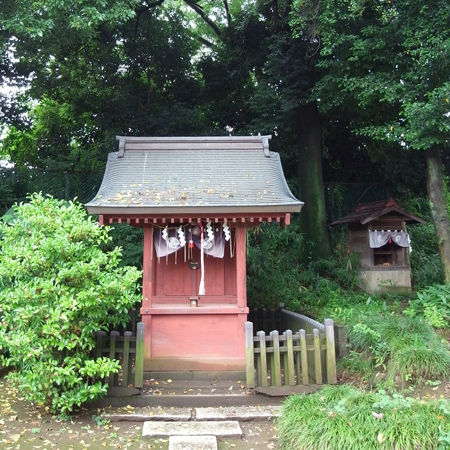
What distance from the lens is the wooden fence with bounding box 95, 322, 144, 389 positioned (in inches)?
242

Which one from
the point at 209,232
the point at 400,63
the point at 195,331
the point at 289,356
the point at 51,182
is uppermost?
the point at 400,63

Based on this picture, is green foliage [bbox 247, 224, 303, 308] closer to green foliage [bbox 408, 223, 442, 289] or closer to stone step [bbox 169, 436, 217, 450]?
green foliage [bbox 408, 223, 442, 289]

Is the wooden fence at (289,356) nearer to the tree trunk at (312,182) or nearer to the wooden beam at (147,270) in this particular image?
the wooden beam at (147,270)

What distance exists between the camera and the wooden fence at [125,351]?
6.16m

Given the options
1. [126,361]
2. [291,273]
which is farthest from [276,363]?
[291,273]

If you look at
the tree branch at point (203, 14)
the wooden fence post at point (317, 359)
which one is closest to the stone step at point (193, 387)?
the wooden fence post at point (317, 359)

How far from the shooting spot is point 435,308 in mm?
8023

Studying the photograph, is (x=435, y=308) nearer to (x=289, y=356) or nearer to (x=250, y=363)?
(x=289, y=356)

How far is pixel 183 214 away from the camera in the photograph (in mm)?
6887

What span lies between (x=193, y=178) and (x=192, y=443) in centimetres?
469

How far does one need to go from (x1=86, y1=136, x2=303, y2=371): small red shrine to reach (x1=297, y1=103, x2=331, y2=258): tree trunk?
5628mm

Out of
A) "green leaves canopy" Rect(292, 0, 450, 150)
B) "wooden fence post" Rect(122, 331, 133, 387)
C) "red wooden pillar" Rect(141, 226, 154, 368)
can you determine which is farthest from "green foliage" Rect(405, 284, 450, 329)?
"wooden fence post" Rect(122, 331, 133, 387)

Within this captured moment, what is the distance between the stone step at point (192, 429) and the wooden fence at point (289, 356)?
0.88 metres

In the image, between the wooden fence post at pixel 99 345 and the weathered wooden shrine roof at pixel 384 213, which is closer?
the wooden fence post at pixel 99 345
